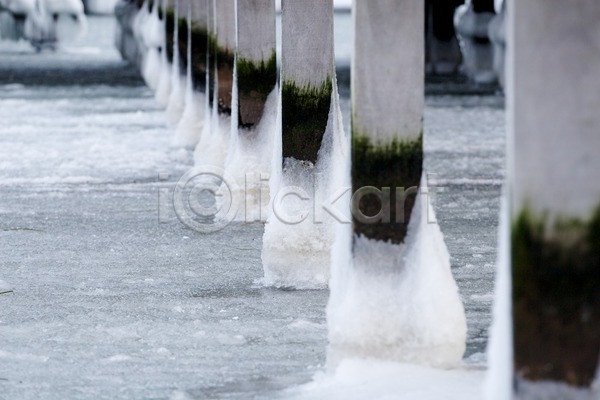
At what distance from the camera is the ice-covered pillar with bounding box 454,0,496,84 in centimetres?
2302

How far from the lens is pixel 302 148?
27.9 feet

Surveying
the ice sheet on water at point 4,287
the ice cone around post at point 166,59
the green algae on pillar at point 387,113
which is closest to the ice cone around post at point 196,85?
the ice cone around post at point 166,59

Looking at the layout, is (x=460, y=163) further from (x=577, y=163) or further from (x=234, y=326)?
(x=577, y=163)

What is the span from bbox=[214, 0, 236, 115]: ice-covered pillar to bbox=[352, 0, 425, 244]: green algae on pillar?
5.96 m

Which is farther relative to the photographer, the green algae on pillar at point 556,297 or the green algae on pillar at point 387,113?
the green algae on pillar at point 387,113

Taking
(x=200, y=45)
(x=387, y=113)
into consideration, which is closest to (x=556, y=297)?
(x=387, y=113)

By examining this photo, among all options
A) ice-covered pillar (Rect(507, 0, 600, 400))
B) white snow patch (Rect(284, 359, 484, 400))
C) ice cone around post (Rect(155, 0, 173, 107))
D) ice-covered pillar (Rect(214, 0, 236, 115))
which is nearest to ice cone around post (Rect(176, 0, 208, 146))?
ice-covered pillar (Rect(214, 0, 236, 115))

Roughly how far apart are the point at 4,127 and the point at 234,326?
10826mm

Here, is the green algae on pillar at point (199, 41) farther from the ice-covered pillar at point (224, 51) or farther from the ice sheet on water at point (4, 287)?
the ice sheet on water at point (4, 287)

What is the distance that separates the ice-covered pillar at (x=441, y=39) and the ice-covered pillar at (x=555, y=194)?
2041 cm

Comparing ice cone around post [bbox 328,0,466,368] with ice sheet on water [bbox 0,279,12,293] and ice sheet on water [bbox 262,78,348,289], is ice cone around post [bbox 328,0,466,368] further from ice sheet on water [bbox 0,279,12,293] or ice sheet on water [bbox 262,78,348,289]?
ice sheet on water [bbox 0,279,12,293]

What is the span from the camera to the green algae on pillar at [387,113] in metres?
5.95

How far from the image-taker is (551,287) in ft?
14.1

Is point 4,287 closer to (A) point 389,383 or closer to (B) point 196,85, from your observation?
(A) point 389,383
